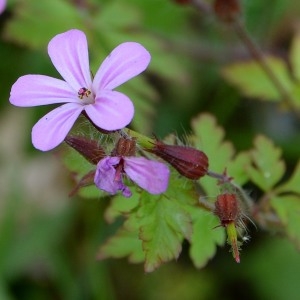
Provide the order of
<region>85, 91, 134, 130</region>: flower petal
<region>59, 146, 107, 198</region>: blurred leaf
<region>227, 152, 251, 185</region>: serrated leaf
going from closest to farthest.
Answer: <region>85, 91, 134, 130</region>: flower petal < <region>59, 146, 107, 198</region>: blurred leaf < <region>227, 152, 251, 185</region>: serrated leaf

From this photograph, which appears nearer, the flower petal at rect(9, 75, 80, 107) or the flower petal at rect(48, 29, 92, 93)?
the flower petal at rect(9, 75, 80, 107)

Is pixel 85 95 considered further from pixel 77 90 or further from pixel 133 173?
pixel 133 173

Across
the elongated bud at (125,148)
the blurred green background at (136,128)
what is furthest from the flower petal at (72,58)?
the blurred green background at (136,128)

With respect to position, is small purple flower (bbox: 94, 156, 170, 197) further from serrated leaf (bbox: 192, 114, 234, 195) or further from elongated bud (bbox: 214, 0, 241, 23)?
elongated bud (bbox: 214, 0, 241, 23)

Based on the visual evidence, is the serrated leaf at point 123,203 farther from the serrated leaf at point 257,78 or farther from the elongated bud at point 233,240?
the serrated leaf at point 257,78

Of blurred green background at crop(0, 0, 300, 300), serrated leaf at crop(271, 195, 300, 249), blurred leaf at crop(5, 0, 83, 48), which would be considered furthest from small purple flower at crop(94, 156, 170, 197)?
blurred leaf at crop(5, 0, 83, 48)

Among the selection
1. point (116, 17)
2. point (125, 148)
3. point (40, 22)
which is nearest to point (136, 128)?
point (116, 17)
